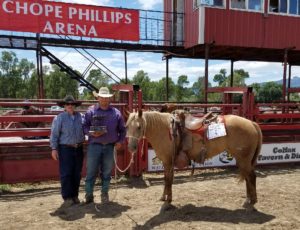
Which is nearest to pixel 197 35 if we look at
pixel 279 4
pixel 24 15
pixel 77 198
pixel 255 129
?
pixel 279 4

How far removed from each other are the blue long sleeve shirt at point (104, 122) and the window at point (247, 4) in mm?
9543

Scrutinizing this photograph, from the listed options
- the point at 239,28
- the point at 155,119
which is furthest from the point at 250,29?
the point at 155,119

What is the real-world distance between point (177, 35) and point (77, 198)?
10247 mm

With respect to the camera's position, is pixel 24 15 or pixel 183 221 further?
pixel 24 15

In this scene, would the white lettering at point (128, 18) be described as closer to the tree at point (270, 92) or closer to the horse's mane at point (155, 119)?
the horse's mane at point (155, 119)

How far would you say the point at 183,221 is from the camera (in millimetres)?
4930

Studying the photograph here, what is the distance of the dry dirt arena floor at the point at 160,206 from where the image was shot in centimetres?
484

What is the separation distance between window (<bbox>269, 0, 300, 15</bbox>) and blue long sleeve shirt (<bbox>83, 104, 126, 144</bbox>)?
1089cm

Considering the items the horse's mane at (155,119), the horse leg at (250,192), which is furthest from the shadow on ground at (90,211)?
the horse leg at (250,192)

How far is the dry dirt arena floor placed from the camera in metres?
4.84

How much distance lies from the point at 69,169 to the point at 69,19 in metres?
A: 7.67

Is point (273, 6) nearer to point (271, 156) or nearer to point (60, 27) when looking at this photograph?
point (271, 156)

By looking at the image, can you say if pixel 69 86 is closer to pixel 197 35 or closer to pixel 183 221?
pixel 197 35

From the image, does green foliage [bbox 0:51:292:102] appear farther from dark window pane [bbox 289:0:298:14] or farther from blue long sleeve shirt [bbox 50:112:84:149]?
blue long sleeve shirt [bbox 50:112:84:149]
